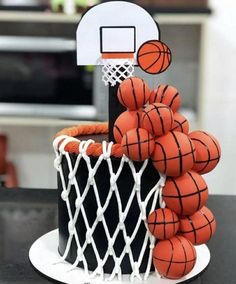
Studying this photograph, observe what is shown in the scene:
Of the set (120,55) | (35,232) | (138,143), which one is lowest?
(35,232)

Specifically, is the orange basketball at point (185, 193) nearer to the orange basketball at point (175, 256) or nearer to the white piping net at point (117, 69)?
the orange basketball at point (175, 256)

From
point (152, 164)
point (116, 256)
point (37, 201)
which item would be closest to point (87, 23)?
point (152, 164)

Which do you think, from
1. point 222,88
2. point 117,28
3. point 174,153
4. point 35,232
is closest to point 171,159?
point 174,153

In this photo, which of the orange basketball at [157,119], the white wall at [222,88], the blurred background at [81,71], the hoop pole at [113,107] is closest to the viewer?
the orange basketball at [157,119]

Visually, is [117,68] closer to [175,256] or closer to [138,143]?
[138,143]

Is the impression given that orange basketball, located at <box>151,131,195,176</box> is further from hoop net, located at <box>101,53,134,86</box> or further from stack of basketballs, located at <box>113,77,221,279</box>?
hoop net, located at <box>101,53,134,86</box>

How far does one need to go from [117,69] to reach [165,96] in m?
0.09

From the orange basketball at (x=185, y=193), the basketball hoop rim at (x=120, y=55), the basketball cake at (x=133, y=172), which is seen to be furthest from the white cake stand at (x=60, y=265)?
the basketball hoop rim at (x=120, y=55)

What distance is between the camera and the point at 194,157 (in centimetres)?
75

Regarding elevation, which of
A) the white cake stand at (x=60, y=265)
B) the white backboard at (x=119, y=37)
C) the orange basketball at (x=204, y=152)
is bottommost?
the white cake stand at (x=60, y=265)

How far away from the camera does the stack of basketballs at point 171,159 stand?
0.73 m

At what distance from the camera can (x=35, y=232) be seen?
964 mm

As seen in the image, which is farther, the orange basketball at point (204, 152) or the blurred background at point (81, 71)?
the blurred background at point (81, 71)

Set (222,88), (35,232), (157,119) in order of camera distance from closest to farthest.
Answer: (157,119)
(35,232)
(222,88)
